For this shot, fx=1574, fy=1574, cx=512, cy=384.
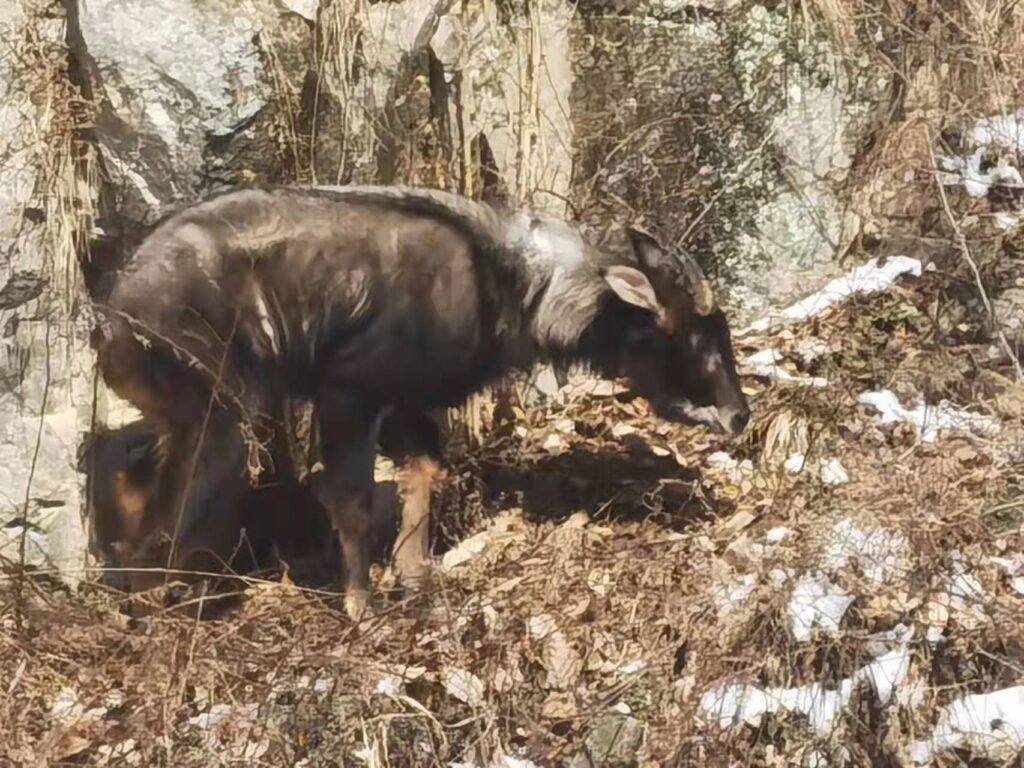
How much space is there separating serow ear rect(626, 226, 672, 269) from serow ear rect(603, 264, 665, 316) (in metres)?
0.07

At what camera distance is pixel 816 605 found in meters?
4.50

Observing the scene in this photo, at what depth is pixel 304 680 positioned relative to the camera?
14.2ft

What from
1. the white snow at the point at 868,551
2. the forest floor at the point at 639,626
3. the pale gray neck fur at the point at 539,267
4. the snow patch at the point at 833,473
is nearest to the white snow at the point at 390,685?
the forest floor at the point at 639,626

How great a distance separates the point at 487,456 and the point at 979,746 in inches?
66.6

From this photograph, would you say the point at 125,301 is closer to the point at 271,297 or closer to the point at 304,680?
the point at 271,297

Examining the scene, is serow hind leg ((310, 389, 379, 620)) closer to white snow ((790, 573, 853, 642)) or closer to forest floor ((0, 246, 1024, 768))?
forest floor ((0, 246, 1024, 768))

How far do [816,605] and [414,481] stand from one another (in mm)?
1259

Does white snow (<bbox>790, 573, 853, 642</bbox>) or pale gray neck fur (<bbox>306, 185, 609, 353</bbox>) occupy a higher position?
pale gray neck fur (<bbox>306, 185, 609, 353</bbox>)

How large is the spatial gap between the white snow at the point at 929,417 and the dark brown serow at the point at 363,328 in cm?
65

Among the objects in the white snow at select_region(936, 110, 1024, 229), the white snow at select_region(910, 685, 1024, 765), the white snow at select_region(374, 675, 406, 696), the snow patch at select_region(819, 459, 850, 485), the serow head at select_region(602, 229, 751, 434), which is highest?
the white snow at select_region(936, 110, 1024, 229)

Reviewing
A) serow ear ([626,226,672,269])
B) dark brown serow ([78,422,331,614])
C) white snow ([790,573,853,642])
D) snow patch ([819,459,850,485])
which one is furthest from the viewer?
snow patch ([819,459,850,485])

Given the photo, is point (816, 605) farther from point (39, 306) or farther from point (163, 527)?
point (39, 306)

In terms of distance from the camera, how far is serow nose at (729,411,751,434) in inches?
192

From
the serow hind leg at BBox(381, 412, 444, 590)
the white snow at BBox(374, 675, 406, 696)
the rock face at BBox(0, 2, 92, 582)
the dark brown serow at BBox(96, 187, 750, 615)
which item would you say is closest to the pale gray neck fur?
the dark brown serow at BBox(96, 187, 750, 615)
